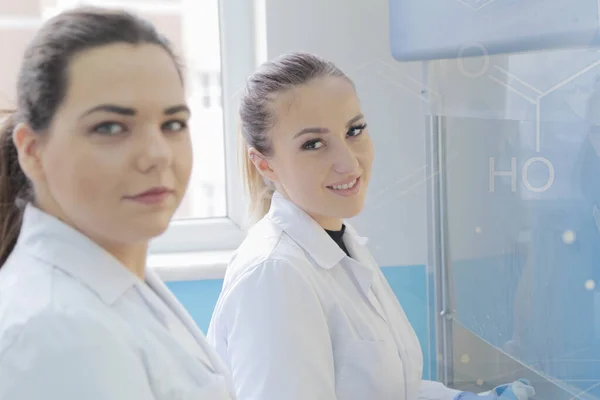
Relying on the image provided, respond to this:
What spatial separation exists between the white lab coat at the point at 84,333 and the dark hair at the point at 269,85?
1.65 ft

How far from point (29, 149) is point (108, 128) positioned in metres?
0.09

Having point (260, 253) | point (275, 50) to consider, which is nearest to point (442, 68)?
point (275, 50)

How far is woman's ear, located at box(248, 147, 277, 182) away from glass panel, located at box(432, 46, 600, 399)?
420 mm

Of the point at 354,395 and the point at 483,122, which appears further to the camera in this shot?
the point at 483,122

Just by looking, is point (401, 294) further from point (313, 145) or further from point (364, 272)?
point (313, 145)

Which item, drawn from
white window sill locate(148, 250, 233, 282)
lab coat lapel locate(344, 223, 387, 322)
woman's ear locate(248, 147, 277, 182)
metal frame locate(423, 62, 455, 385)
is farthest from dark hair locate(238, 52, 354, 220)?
white window sill locate(148, 250, 233, 282)

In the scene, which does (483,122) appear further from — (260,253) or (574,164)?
(260,253)

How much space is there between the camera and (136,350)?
69 centimetres

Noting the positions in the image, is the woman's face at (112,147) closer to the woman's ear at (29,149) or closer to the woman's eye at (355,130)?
the woman's ear at (29,149)

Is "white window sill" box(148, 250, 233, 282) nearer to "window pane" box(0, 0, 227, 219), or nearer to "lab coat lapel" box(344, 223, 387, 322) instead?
"window pane" box(0, 0, 227, 219)

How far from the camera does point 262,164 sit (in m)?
1.29

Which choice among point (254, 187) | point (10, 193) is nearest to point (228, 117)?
point (254, 187)

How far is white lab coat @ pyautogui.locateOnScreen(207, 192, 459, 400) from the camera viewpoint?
1.09m

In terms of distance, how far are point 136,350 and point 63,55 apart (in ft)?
0.93
